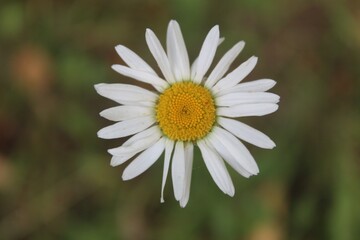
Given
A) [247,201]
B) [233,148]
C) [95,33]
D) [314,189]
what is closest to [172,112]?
[233,148]

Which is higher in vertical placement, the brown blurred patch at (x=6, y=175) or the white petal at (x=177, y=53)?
the white petal at (x=177, y=53)

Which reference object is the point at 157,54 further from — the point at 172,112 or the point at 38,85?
the point at 38,85

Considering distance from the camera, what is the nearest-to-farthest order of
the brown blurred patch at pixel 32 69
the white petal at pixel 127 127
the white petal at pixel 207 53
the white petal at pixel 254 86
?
the white petal at pixel 254 86 → the white petal at pixel 207 53 → the white petal at pixel 127 127 → the brown blurred patch at pixel 32 69

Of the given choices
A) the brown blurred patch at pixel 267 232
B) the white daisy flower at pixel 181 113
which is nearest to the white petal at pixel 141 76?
the white daisy flower at pixel 181 113

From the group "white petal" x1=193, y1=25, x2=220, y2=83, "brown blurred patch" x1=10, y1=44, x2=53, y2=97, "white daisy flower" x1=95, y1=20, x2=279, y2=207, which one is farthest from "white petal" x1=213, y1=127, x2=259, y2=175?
"brown blurred patch" x1=10, y1=44, x2=53, y2=97

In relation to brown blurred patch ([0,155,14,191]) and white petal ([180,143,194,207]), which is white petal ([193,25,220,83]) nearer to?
white petal ([180,143,194,207])

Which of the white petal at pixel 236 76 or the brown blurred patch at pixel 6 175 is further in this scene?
the brown blurred patch at pixel 6 175

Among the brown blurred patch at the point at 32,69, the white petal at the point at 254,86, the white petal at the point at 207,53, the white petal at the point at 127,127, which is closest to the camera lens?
the white petal at the point at 254,86

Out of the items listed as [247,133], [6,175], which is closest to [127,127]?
[247,133]

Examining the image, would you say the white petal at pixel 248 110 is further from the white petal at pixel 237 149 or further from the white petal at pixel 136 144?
the white petal at pixel 136 144
